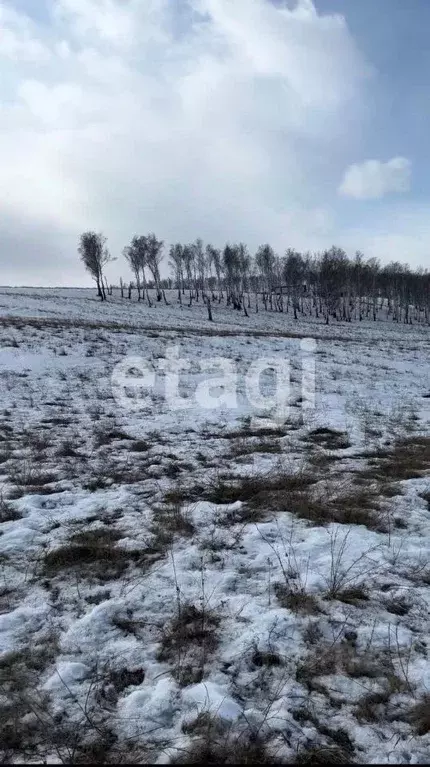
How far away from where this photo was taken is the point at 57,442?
792 cm

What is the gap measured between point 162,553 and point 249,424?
6.09m

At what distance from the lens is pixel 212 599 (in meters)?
3.48

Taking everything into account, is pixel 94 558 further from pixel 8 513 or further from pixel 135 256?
pixel 135 256

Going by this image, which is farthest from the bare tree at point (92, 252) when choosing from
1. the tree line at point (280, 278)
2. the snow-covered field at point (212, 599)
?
the snow-covered field at point (212, 599)

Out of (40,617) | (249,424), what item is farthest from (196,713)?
(249,424)

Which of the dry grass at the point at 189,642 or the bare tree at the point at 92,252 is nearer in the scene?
the dry grass at the point at 189,642

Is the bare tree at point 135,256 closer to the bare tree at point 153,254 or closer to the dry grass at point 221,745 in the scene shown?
the bare tree at point 153,254

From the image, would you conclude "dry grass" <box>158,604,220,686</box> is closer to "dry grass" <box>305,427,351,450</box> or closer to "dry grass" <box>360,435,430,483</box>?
"dry grass" <box>360,435,430,483</box>

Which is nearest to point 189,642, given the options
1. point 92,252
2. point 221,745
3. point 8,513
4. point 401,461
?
point 221,745

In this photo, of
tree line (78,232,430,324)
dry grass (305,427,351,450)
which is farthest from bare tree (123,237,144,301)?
dry grass (305,427,351,450)

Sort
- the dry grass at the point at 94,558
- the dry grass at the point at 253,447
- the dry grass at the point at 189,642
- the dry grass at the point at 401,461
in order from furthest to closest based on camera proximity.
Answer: the dry grass at the point at 253,447 < the dry grass at the point at 401,461 < the dry grass at the point at 94,558 < the dry grass at the point at 189,642

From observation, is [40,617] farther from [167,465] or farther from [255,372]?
[255,372]

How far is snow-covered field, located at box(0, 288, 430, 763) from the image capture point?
7.88 ft

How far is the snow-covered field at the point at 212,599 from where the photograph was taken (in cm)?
240
